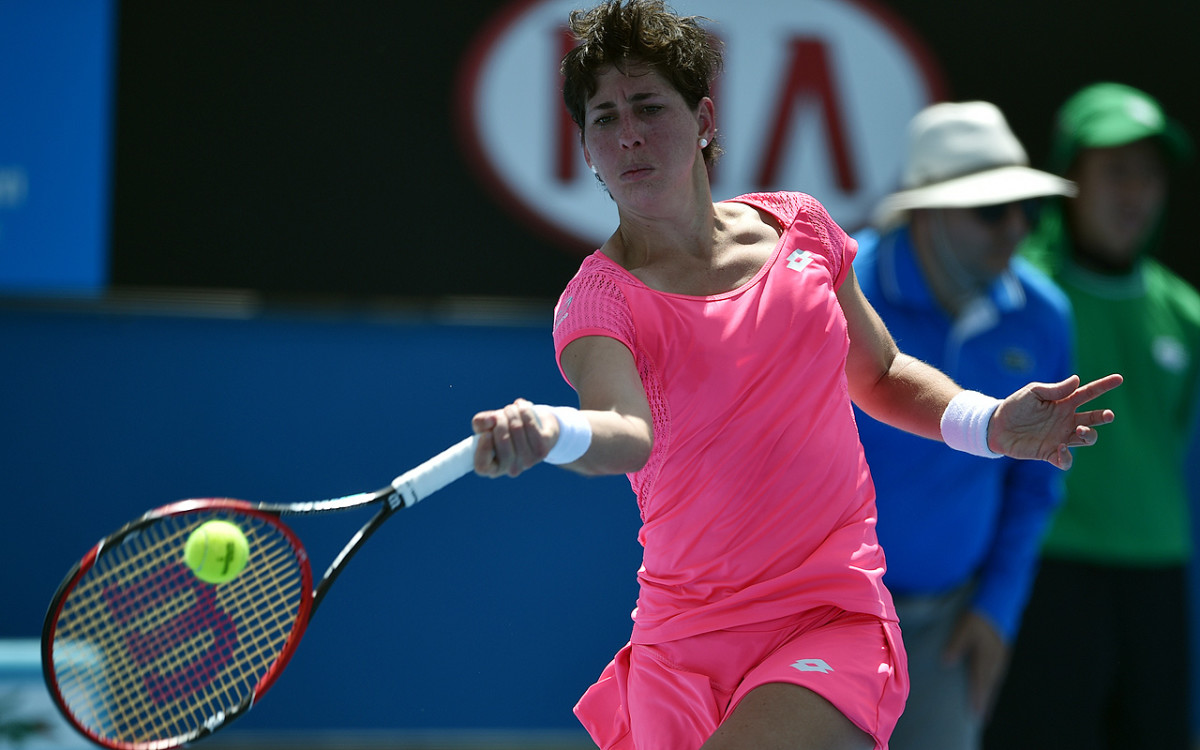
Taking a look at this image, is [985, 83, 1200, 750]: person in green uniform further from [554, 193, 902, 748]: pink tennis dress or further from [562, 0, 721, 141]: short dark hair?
[562, 0, 721, 141]: short dark hair

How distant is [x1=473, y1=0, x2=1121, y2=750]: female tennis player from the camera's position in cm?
221

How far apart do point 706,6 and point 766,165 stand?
1.94 feet

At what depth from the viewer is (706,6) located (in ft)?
15.9

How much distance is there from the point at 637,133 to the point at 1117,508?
2.23 m

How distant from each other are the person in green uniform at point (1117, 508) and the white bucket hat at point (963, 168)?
1.39ft

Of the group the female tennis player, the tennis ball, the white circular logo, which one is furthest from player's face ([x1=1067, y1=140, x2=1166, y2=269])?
the tennis ball

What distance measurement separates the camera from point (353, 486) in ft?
15.7

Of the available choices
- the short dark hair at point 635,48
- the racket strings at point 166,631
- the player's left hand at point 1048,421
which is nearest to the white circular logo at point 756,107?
the racket strings at point 166,631

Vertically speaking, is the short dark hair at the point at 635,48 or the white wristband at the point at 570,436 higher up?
the short dark hair at the point at 635,48

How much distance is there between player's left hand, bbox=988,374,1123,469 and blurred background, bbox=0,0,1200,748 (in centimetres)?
262

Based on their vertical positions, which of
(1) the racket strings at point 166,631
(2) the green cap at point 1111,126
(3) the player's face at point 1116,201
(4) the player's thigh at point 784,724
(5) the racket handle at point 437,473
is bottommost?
(1) the racket strings at point 166,631

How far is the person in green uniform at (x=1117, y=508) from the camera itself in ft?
12.3

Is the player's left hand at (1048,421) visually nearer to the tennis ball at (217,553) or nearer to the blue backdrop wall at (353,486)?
the tennis ball at (217,553)

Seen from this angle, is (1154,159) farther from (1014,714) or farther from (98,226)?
(98,226)
